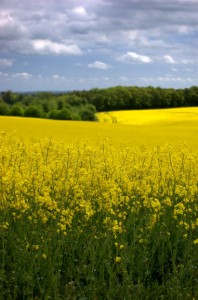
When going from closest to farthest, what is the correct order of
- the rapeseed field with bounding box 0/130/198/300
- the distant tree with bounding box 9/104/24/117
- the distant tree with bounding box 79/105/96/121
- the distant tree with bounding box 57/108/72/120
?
1. the rapeseed field with bounding box 0/130/198/300
2. the distant tree with bounding box 57/108/72/120
3. the distant tree with bounding box 79/105/96/121
4. the distant tree with bounding box 9/104/24/117

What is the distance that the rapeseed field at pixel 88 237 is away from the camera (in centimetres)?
538

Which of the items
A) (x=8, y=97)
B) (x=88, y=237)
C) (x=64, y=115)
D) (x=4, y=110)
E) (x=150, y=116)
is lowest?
(x=88, y=237)

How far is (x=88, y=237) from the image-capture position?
608 cm

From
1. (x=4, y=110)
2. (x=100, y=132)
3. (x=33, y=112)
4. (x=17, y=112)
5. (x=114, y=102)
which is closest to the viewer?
(x=100, y=132)

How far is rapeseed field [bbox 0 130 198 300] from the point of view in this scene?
5379mm

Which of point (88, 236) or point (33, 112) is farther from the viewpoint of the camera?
point (33, 112)

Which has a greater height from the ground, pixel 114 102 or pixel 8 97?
pixel 8 97

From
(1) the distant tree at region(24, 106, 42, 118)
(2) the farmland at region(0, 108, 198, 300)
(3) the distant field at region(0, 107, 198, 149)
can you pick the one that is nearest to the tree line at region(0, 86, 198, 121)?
(1) the distant tree at region(24, 106, 42, 118)

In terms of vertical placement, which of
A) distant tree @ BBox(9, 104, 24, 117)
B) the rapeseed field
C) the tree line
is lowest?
the rapeseed field

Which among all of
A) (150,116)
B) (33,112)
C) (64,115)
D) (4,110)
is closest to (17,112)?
(33,112)

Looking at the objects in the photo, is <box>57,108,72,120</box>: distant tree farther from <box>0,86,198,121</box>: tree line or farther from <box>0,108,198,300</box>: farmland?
<box>0,108,198,300</box>: farmland

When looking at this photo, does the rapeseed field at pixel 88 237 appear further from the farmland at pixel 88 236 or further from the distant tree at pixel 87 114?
the distant tree at pixel 87 114

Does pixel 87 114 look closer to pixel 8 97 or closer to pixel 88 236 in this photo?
pixel 8 97

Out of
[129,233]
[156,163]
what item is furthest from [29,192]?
[156,163]
